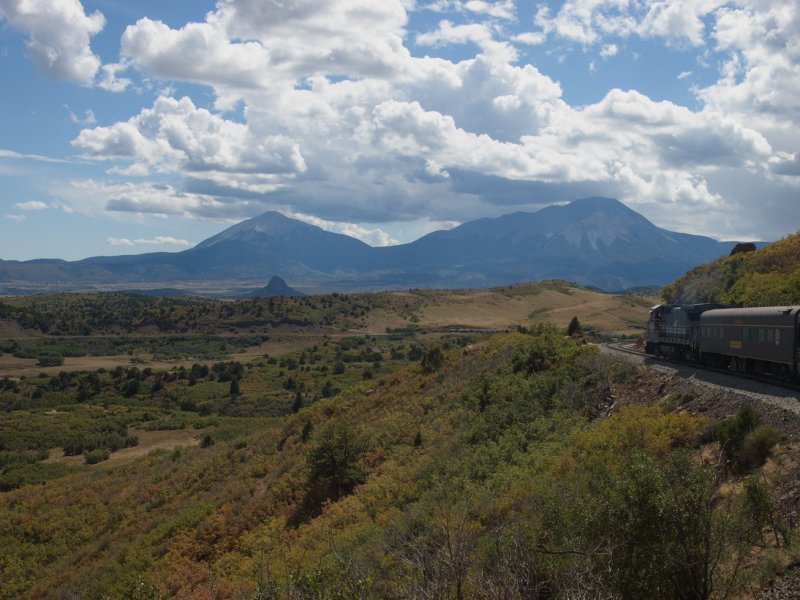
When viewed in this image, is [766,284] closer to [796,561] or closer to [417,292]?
[796,561]

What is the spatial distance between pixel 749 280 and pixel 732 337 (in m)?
19.4

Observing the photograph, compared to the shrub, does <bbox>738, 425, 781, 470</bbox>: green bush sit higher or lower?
higher

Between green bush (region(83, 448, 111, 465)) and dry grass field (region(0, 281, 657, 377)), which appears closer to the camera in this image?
green bush (region(83, 448, 111, 465))

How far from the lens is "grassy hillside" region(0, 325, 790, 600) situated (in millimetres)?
9508

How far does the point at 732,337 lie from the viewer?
79.8ft

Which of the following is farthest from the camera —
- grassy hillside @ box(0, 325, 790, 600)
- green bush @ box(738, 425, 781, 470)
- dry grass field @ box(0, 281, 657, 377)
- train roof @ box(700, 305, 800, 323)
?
dry grass field @ box(0, 281, 657, 377)

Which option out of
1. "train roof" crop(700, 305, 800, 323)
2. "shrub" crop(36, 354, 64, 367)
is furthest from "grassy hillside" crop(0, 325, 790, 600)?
"shrub" crop(36, 354, 64, 367)

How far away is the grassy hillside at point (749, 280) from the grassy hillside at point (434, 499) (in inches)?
493

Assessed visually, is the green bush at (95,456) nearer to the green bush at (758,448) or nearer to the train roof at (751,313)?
the train roof at (751,313)

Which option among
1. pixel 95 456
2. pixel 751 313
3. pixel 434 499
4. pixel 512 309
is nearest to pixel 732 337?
pixel 751 313

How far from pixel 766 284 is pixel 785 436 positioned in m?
26.3

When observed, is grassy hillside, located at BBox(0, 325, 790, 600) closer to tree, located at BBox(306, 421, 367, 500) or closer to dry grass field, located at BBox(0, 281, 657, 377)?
tree, located at BBox(306, 421, 367, 500)

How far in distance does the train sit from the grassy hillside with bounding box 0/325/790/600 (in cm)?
396

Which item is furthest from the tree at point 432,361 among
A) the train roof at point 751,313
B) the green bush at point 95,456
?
the green bush at point 95,456
